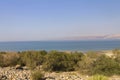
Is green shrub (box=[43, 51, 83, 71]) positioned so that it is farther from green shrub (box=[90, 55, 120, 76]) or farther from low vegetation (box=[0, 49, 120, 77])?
green shrub (box=[90, 55, 120, 76])

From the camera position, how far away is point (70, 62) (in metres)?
26.8

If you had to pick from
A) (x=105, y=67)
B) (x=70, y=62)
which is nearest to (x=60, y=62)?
(x=70, y=62)

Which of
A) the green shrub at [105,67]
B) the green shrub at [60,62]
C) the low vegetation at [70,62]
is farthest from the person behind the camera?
the green shrub at [60,62]

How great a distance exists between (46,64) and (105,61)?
5.41 metres

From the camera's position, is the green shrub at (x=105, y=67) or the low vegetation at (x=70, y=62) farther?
the low vegetation at (x=70, y=62)

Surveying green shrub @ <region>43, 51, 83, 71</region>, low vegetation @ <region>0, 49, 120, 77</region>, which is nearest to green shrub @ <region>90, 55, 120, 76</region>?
low vegetation @ <region>0, 49, 120, 77</region>

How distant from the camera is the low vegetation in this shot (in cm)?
2403

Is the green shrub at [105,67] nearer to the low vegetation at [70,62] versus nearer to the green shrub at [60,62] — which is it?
the low vegetation at [70,62]

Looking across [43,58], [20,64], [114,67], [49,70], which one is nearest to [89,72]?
[114,67]

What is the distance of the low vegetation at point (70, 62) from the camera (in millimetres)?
24031

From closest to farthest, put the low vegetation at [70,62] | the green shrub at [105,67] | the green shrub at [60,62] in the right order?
the green shrub at [105,67] < the low vegetation at [70,62] < the green shrub at [60,62]

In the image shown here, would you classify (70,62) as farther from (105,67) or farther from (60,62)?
(105,67)

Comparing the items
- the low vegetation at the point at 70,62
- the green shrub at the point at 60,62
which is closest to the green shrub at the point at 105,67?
the low vegetation at the point at 70,62

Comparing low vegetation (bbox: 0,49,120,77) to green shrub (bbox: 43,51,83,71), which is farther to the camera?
green shrub (bbox: 43,51,83,71)
